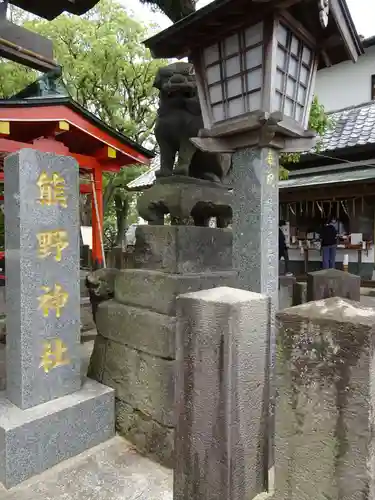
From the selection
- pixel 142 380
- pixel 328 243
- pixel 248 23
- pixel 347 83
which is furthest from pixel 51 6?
pixel 347 83

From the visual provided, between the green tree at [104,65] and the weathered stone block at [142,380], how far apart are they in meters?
11.3

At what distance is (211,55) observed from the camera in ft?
8.82

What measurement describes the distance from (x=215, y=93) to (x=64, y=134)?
5205mm

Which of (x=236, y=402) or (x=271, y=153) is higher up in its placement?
(x=271, y=153)

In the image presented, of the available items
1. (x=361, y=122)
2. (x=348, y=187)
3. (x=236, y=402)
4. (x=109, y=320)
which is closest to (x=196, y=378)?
(x=236, y=402)

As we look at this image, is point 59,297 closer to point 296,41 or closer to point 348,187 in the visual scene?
point 296,41

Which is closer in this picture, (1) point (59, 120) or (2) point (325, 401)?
(2) point (325, 401)

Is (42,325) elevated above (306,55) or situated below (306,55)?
below

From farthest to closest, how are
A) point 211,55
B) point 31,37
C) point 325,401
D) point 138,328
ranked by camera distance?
point 31,37 → point 138,328 → point 211,55 → point 325,401

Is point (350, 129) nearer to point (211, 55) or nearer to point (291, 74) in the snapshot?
point (291, 74)

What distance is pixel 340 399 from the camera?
3.77 feet

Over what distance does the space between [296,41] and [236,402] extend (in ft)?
7.79

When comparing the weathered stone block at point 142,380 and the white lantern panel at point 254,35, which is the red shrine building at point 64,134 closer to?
the weathered stone block at point 142,380

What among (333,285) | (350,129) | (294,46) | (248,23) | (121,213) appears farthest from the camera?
(121,213)
